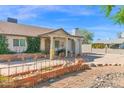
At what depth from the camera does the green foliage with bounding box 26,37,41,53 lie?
54.2 ft

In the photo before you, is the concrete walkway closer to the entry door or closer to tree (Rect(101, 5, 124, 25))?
tree (Rect(101, 5, 124, 25))

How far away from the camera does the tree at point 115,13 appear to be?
384 inches

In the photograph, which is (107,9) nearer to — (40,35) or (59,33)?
(40,35)

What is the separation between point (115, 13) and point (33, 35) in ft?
26.0

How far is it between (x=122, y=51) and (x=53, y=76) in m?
19.3

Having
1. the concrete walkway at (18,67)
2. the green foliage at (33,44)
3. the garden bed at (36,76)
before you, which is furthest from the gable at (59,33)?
the garden bed at (36,76)

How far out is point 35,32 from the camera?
1741cm

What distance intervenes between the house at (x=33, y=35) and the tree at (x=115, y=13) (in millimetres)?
6090

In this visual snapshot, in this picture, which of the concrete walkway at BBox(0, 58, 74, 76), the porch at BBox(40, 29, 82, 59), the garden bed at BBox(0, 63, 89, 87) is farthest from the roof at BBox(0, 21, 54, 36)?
the garden bed at BBox(0, 63, 89, 87)

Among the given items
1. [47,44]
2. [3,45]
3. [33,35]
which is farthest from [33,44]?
[3,45]

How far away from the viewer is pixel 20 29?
16.3 metres

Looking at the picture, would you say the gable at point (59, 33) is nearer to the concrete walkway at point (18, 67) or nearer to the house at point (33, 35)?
the house at point (33, 35)

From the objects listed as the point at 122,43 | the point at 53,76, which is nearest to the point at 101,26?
the point at 53,76
